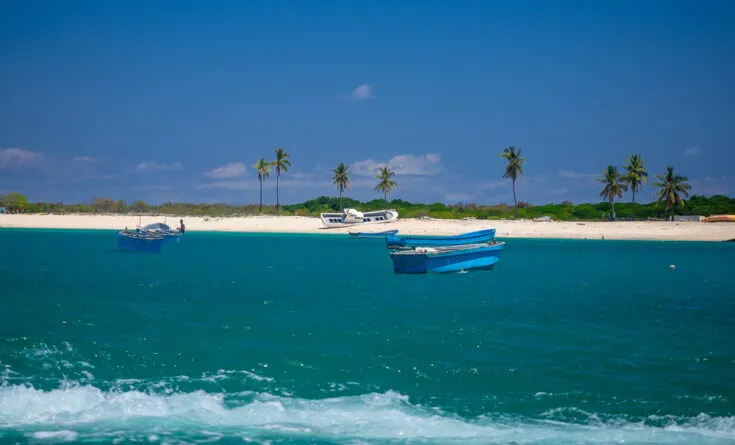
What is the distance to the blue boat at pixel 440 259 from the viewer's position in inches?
1559

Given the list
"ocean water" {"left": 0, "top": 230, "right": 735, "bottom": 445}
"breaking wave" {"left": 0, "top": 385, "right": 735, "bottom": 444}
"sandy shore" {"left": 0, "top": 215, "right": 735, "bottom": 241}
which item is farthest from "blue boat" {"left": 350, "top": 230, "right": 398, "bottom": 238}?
"breaking wave" {"left": 0, "top": 385, "right": 735, "bottom": 444}

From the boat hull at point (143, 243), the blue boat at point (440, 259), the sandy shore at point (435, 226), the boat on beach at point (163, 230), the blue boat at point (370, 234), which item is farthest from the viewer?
the blue boat at point (370, 234)

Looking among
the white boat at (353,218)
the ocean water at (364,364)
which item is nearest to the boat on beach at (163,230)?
the ocean water at (364,364)

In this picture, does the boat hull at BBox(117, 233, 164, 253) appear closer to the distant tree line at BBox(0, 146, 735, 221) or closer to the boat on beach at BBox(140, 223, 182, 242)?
the boat on beach at BBox(140, 223, 182, 242)

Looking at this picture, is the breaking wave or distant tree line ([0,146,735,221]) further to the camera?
distant tree line ([0,146,735,221])

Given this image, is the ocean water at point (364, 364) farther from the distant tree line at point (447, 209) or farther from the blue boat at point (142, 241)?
the distant tree line at point (447, 209)

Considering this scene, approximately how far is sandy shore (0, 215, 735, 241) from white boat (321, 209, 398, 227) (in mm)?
1465

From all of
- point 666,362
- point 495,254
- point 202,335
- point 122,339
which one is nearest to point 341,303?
point 202,335

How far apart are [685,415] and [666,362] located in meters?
4.28

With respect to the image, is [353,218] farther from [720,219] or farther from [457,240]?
[457,240]

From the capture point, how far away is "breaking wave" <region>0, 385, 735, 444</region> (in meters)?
11.2

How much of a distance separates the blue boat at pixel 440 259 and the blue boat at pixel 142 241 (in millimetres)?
27376

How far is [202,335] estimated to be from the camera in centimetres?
1969

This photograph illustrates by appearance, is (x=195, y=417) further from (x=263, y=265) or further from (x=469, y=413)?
(x=263, y=265)
